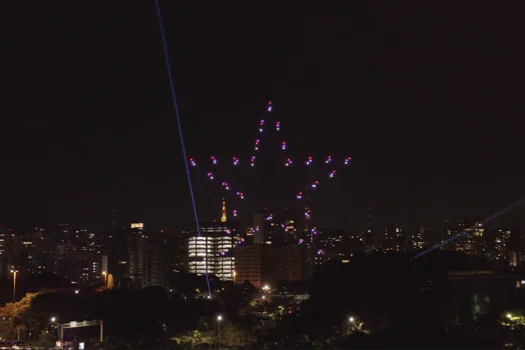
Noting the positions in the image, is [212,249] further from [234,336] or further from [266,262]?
[234,336]

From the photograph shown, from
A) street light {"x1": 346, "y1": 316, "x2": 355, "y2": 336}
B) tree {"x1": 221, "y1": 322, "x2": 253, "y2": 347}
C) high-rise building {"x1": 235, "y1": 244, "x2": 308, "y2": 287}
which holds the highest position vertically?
high-rise building {"x1": 235, "y1": 244, "x2": 308, "y2": 287}

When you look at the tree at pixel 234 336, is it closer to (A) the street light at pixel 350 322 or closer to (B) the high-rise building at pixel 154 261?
(A) the street light at pixel 350 322

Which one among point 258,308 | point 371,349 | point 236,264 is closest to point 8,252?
point 236,264

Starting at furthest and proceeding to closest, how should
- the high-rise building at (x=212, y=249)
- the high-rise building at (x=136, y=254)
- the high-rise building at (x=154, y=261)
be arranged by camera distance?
1. the high-rise building at (x=212, y=249)
2. the high-rise building at (x=136, y=254)
3. the high-rise building at (x=154, y=261)

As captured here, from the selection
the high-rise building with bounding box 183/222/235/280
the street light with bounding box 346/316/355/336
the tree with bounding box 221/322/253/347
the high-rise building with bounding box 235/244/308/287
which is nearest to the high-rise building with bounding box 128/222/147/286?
the high-rise building with bounding box 183/222/235/280

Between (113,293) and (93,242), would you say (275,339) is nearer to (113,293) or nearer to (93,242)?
(113,293)

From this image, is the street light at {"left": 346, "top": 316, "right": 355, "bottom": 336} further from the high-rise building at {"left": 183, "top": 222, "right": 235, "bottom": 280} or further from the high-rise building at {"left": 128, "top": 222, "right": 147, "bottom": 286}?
the high-rise building at {"left": 183, "top": 222, "right": 235, "bottom": 280}

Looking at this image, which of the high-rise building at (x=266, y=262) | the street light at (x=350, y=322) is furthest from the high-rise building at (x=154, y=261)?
the street light at (x=350, y=322)

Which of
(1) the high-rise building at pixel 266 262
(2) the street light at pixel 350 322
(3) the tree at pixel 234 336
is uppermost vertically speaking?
(1) the high-rise building at pixel 266 262
